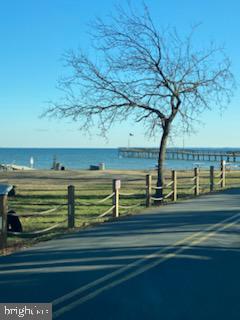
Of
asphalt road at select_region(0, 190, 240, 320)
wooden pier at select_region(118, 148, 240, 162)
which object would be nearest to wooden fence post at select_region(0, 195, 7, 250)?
asphalt road at select_region(0, 190, 240, 320)

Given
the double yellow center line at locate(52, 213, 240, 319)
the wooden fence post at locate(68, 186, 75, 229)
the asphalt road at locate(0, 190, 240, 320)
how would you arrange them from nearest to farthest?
1. the asphalt road at locate(0, 190, 240, 320)
2. the double yellow center line at locate(52, 213, 240, 319)
3. the wooden fence post at locate(68, 186, 75, 229)

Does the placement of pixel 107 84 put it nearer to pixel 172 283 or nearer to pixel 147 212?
pixel 147 212

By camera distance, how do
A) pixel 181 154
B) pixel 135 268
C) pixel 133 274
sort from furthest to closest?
pixel 181 154 → pixel 135 268 → pixel 133 274

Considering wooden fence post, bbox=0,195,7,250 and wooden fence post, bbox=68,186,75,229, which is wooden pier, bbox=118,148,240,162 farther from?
wooden fence post, bbox=0,195,7,250

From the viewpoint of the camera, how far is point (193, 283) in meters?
7.92

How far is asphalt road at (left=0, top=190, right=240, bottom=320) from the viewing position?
6.71 m

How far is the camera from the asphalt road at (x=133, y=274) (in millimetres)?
6707

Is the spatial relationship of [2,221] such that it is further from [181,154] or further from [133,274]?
[181,154]

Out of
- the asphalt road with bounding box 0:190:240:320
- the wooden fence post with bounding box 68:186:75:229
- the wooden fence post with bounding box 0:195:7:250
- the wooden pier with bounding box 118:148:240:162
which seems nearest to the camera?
the asphalt road with bounding box 0:190:240:320

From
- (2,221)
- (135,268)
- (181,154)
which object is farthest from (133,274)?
(181,154)

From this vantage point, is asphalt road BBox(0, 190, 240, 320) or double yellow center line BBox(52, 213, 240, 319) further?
double yellow center line BBox(52, 213, 240, 319)

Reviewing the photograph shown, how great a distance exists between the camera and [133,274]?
8469mm

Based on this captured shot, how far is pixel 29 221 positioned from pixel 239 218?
5990 mm

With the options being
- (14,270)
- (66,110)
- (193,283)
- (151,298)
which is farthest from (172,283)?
(66,110)
